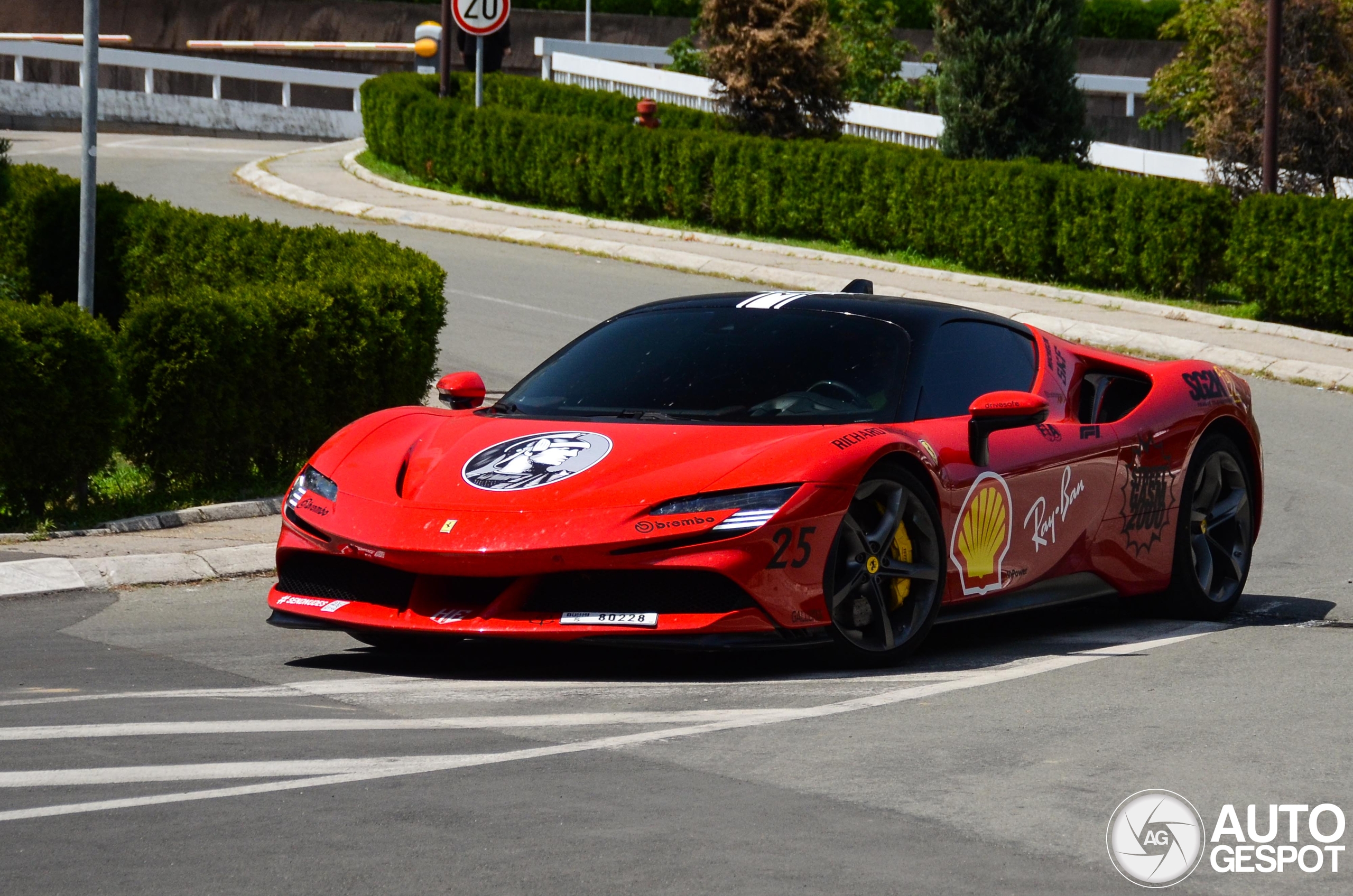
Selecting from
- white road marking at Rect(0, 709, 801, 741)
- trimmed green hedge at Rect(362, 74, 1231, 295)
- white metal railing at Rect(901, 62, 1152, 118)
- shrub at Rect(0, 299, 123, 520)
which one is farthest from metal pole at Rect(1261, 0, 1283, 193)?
white metal railing at Rect(901, 62, 1152, 118)

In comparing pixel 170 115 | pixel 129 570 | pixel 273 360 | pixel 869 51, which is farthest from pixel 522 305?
pixel 170 115

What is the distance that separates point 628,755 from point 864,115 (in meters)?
31.0

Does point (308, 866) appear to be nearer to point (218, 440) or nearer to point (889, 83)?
point (218, 440)

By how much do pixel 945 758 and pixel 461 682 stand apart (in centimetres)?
192

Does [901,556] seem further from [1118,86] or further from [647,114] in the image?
[1118,86]

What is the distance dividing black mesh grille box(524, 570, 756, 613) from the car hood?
0.25 m

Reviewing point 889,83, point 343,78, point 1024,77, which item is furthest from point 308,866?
point 343,78

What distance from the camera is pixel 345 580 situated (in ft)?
23.1

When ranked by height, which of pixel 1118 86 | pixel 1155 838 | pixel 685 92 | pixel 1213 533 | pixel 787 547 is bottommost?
pixel 1155 838

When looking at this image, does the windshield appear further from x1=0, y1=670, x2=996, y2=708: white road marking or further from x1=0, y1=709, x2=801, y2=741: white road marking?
x1=0, y1=709, x2=801, y2=741: white road marking

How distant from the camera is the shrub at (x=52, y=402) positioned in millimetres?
9992

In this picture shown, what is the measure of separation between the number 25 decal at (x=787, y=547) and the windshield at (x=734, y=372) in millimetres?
769

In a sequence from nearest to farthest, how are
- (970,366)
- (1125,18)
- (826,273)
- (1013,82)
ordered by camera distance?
A: (970,366), (826,273), (1013,82), (1125,18)

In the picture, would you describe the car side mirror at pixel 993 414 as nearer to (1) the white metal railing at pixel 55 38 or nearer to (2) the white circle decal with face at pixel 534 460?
(2) the white circle decal with face at pixel 534 460
